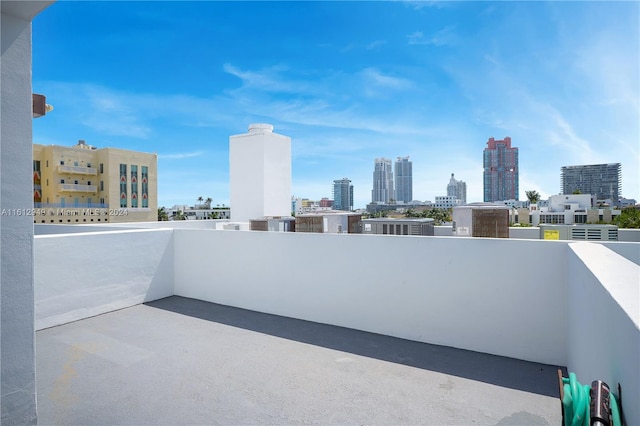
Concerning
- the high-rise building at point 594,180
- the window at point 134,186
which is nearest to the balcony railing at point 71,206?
the window at point 134,186

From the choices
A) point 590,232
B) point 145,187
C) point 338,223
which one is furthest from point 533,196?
point 145,187

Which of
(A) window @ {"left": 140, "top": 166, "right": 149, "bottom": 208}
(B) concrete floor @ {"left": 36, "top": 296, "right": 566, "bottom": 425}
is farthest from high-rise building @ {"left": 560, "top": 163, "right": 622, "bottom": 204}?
(A) window @ {"left": 140, "top": 166, "right": 149, "bottom": 208}

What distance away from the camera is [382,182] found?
63.2 metres

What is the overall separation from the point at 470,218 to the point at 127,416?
570 centimetres

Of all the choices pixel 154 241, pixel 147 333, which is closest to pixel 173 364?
pixel 147 333

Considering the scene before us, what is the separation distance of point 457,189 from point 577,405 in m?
88.5

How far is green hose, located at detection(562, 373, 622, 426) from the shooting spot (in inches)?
51.8

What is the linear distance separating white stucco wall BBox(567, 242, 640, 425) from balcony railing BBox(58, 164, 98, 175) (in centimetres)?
4419

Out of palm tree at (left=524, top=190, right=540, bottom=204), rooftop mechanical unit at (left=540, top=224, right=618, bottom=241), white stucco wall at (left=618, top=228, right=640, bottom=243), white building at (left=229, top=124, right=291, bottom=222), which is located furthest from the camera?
palm tree at (left=524, top=190, right=540, bottom=204)

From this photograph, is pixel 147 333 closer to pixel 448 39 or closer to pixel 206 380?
pixel 206 380

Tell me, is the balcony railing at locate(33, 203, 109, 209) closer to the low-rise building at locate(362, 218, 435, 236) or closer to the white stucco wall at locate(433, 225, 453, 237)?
the low-rise building at locate(362, 218, 435, 236)

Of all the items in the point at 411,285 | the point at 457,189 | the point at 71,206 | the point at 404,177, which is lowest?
the point at 411,285

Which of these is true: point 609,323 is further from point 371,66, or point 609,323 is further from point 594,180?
point 594,180

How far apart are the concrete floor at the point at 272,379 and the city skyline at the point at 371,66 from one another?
2685mm
